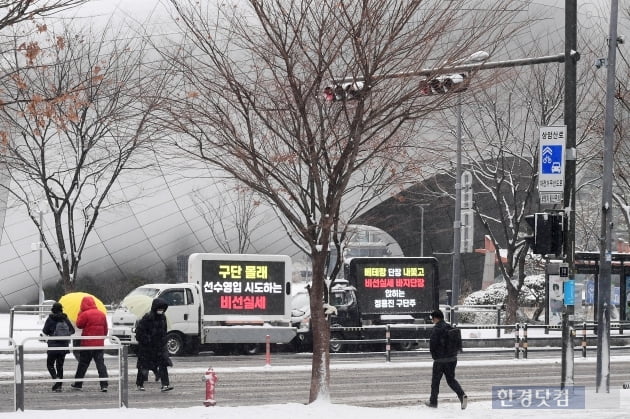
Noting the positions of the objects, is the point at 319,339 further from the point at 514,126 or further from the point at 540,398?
the point at 514,126

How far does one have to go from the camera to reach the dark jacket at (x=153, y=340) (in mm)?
19641

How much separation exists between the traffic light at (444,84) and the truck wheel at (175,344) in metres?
16.4

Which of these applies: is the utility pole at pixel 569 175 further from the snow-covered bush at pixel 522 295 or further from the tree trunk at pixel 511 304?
the snow-covered bush at pixel 522 295

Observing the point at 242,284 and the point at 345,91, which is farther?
the point at 242,284

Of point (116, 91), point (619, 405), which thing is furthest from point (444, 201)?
A: point (619, 405)

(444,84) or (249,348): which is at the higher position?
(444,84)

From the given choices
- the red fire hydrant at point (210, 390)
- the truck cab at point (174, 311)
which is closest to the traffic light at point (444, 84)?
the red fire hydrant at point (210, 390)

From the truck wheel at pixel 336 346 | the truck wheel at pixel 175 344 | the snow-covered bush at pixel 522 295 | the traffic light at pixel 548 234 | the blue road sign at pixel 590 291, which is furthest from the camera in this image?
the snow-covered bush at pixel 522 295

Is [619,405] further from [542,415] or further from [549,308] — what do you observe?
[549,308]

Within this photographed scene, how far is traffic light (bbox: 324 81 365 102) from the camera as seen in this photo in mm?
15578

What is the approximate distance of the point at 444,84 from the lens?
15703mm

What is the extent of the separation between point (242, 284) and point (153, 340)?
460 inches

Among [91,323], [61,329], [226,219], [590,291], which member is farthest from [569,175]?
[226,219]

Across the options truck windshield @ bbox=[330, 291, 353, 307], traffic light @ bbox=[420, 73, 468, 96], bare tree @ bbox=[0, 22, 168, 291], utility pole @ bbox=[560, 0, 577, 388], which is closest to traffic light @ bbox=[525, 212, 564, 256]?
utility pole @ bbox=[560, 0, 577, 388]
